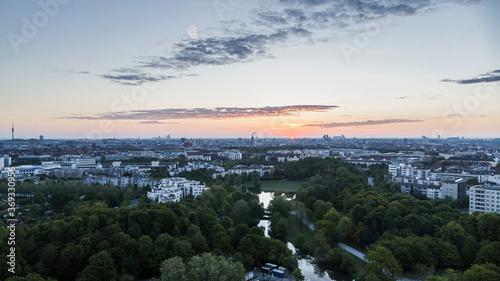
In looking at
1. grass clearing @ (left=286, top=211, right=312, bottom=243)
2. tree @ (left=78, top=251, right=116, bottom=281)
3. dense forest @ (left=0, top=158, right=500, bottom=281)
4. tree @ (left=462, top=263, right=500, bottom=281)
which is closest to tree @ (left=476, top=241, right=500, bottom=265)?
dense forest @ (left=0, top=158, right=500, bottom=281)

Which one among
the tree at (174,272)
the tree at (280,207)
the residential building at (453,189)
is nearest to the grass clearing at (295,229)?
the tree at (280,207)

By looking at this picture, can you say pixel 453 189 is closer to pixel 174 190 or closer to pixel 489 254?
pixel 489 254

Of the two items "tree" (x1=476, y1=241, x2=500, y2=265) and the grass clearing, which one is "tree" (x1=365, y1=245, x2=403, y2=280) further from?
the grass clearing

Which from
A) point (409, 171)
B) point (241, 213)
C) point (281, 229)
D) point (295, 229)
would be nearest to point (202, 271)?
point (281, 229)

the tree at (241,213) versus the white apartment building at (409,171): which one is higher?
the white apartment building at (409,171)

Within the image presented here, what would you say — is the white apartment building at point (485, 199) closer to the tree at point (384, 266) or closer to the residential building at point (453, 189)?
the residential building at point (453, 189)

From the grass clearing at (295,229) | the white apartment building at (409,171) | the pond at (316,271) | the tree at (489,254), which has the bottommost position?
the pond at (316,271)

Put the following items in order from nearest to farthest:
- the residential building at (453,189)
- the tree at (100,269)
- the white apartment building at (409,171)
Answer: the tree at (100,269)
the residential building at (453,189)
the white apartment building at (409,171)

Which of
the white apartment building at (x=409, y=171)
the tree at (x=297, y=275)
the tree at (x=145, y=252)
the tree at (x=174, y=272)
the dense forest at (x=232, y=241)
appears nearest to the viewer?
the tree at (x=174, y=272)
